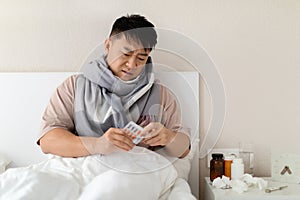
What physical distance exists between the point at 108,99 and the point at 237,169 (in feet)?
1.90

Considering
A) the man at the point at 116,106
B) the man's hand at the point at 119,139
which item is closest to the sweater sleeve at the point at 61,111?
the man at the point at 116,106

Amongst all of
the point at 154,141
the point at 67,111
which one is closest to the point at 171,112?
the point at 154,141

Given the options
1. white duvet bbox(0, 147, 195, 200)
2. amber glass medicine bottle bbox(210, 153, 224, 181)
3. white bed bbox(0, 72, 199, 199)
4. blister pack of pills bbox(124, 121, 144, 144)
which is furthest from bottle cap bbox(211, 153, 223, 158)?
blister pack of pills bbox(124, 121, 144, 144)

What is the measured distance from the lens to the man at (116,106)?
1603mm

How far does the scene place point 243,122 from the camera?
6.45 ft

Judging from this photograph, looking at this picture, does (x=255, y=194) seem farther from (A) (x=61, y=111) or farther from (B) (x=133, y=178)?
(A) (x=61, y=111)

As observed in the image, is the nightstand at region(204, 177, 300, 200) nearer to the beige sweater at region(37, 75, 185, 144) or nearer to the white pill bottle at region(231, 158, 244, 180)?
the white pill bottle at region(231, 158, 244, 180)

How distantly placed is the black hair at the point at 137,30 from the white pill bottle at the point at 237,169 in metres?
0.57

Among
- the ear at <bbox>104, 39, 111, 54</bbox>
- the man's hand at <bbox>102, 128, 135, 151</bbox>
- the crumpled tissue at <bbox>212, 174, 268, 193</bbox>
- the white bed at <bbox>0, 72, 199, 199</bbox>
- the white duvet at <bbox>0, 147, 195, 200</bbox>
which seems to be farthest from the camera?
the white bed at <bbox>0, 72, 199, 199</bbox>

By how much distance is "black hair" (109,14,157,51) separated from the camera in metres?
1.63

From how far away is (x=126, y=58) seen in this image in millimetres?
1623

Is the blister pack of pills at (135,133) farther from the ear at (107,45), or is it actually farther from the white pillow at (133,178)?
the ear at (107,45)

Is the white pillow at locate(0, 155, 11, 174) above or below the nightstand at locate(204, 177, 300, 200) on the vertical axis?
above

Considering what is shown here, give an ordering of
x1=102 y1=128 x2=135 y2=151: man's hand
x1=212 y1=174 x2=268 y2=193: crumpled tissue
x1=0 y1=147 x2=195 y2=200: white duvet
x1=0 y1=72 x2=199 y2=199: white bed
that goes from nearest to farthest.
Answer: x1=0 y1=147 x2=195 y2=200: white duvet < x1=102 y1=128 x2=135 y2=151: man's hand < x1=212 y1=174 x2=268 y2=193: crumpled tissue < x1=0 y1=72 x2=199 y2=199: white bed
